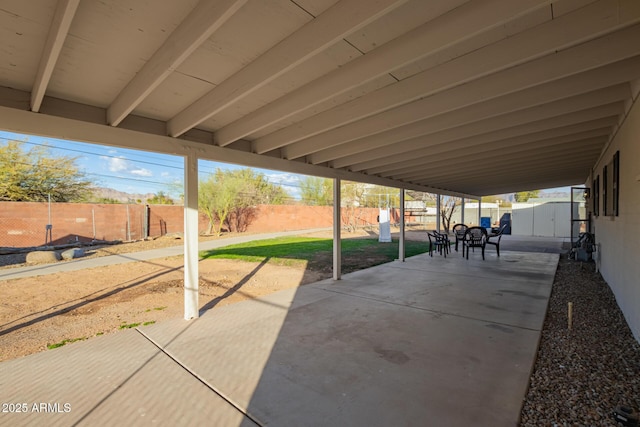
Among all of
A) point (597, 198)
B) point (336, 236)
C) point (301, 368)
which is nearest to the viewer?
point (301, 368)

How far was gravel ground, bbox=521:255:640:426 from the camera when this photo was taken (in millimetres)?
2043

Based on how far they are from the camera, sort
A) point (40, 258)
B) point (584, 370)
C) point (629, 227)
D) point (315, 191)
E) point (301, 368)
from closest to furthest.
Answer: point (584, 370) < point (301, 368) < point (629, 227) < point (40, 258) < point (315, 191)

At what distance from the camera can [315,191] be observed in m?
27.7

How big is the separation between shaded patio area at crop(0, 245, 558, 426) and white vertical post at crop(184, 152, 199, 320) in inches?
12.1

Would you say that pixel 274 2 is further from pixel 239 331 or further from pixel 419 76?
pixel 239 331

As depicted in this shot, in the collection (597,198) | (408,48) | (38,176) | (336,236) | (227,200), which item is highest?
(38,176)

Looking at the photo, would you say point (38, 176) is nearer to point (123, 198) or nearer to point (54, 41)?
point (54, 41)

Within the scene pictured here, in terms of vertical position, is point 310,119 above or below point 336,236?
above

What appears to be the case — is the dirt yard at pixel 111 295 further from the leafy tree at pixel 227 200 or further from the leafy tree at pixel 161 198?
the leafy tree at pixel 161 198

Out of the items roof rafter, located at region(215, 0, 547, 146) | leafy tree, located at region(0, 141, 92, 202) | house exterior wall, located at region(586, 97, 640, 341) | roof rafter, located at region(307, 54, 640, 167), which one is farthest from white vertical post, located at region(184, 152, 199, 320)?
leafy tree, located at region(0, 141, 92, 202)

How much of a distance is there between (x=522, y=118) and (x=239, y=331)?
427 cm

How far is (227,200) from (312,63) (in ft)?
52.2

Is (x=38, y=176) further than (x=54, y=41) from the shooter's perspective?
Yes

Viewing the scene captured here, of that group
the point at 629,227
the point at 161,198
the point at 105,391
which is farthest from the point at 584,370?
the point at 161,198
